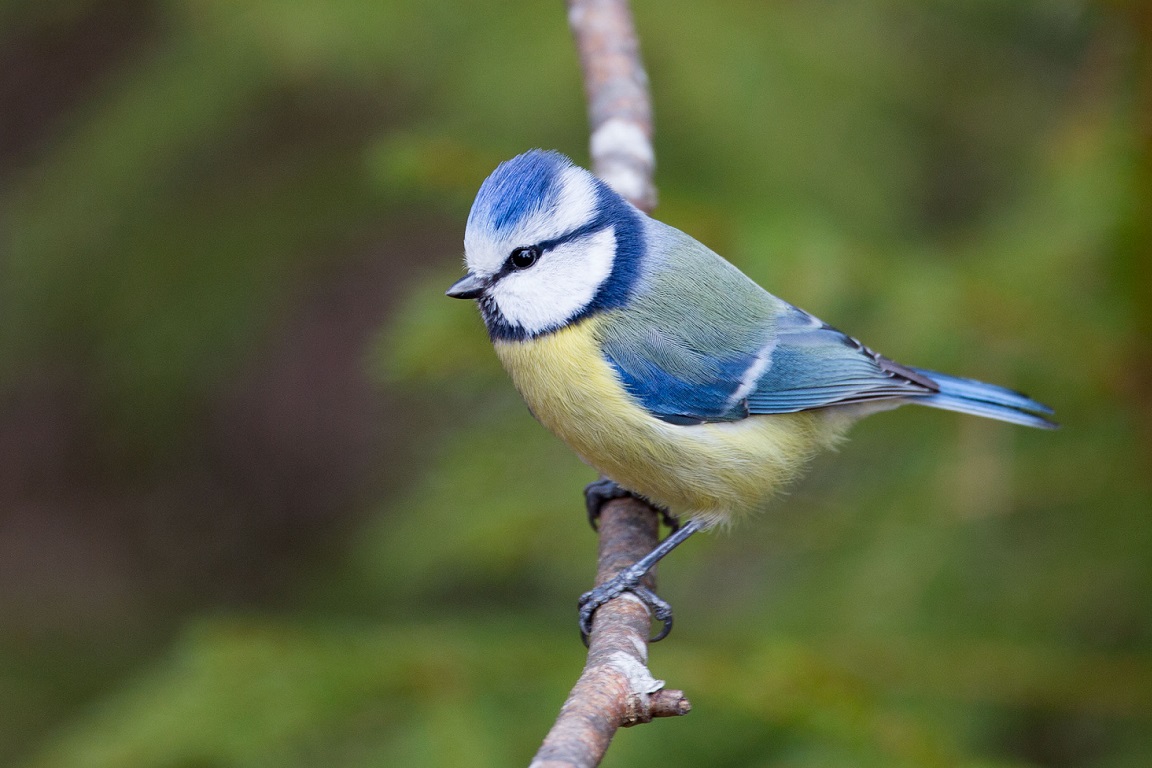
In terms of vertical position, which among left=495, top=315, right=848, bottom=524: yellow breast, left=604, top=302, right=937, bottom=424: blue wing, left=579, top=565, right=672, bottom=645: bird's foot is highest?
left=604, top=302, right=937, bottom=424: blue wing

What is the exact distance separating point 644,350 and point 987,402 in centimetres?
77

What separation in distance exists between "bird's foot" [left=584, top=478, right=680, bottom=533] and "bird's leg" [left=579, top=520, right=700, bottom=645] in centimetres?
22

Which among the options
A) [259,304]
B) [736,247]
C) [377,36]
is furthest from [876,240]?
[259,304]

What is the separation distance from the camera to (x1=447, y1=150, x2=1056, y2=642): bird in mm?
2252

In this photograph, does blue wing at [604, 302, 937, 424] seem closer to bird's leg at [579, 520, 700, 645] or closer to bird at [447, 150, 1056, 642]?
bird at [447, 150, 1056, 642]

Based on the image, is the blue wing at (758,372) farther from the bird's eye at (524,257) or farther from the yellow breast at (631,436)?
the bird's eye at (524,257)

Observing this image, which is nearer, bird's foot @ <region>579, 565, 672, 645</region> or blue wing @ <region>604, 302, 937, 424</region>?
bird's foot @ <region>579, 565, 672, 645</region>

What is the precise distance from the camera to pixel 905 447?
3043 millimetres

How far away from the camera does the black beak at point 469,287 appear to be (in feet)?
7.41

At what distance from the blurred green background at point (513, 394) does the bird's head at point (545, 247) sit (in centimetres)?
23

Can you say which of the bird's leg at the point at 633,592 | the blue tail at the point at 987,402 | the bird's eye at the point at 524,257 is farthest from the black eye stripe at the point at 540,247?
the blue tail at the point at 987,402

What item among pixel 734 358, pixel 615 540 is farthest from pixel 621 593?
pixel 734 358

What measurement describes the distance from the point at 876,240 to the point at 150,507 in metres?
3.54

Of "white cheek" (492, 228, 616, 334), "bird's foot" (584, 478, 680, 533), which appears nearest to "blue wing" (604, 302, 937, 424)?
"white cheek" (492, 228, 616, 334)
